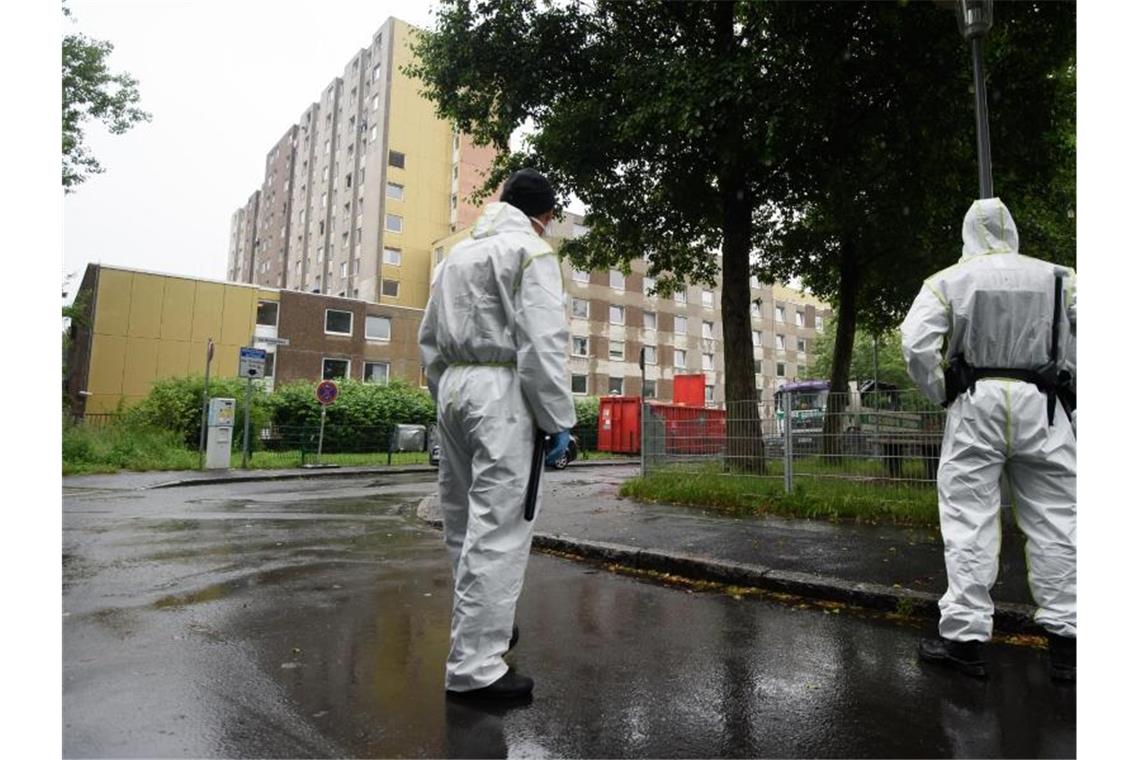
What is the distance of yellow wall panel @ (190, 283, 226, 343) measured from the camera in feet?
113

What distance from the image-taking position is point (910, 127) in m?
9.94

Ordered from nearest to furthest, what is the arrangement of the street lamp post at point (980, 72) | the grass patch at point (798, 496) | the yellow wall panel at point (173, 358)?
the street lamp post at point (980, 72) < the grass patch at point (798, 496) < the yellow wall panel at point (173, 358)

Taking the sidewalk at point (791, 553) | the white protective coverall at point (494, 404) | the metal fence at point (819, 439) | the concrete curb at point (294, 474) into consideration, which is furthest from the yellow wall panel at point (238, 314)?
the white protective coverall at point (494, 404)

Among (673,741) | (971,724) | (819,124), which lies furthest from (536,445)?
(819,124)

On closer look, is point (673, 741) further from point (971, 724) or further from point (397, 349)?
point (397, 349)

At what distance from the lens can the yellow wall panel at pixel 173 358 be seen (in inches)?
1316

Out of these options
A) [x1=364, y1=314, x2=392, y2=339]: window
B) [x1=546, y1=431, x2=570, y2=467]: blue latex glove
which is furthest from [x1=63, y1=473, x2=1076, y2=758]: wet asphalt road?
[x1=364, y1=314, x2=392, y2=339]: window

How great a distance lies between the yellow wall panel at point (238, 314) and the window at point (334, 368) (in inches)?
159

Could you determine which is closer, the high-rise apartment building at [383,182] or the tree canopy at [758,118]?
the tree canopy at [758,118]

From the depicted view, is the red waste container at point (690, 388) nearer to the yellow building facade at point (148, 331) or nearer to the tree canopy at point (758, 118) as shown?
the tree canopy at point (758, 118)

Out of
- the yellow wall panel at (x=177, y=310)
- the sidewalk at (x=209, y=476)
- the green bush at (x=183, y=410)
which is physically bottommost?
A: the sidewalk at (x=209, y=476)

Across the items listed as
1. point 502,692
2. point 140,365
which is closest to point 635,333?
point 140,365

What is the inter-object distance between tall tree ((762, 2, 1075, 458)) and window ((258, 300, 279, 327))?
2999cm

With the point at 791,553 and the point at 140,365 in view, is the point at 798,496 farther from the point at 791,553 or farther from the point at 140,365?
the point at 140,365
